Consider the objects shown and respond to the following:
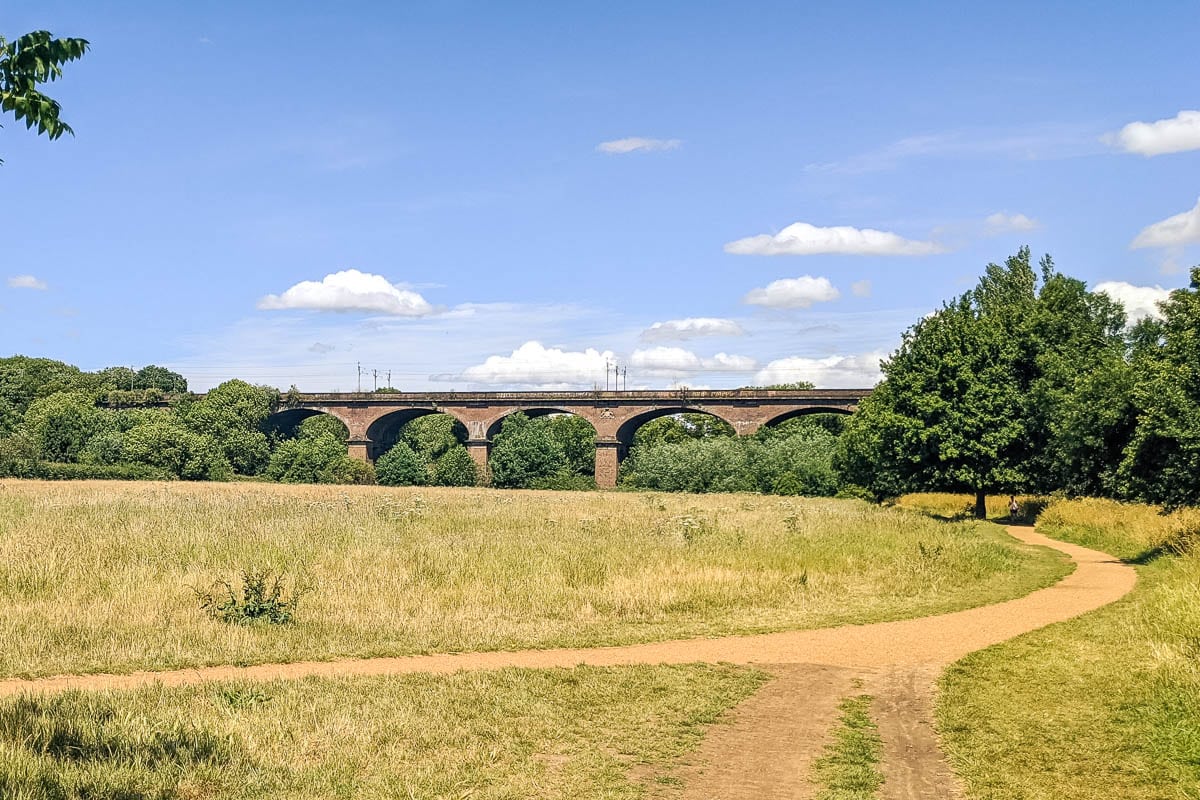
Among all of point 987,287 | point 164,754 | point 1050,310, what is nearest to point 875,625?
point 164,754

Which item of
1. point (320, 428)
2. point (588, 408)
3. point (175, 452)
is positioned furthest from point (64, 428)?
point (588, 408)

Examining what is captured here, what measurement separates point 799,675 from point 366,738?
5.34 metres

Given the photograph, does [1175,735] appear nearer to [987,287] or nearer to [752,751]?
[752,751]

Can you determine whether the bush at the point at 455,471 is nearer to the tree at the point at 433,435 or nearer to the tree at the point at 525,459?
the tree at the point at 525,459

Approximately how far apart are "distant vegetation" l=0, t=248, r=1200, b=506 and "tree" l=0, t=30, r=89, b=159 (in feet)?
75.8

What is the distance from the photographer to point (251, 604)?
13.7 m

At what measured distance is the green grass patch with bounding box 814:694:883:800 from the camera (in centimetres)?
769

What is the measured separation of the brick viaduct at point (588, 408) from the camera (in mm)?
72375

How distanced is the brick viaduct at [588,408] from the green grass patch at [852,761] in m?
60.8

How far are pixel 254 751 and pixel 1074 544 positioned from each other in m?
26.1

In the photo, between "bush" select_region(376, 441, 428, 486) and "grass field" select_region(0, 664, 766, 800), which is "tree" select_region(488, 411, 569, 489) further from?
"grass field" select_region(0, 664, 766, 800)

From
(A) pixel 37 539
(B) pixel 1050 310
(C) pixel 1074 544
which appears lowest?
(C) pixel 1074 544

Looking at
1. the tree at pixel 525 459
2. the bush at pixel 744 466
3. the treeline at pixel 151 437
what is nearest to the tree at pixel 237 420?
the treeline at pixel 151 437

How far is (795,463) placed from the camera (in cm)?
6175
